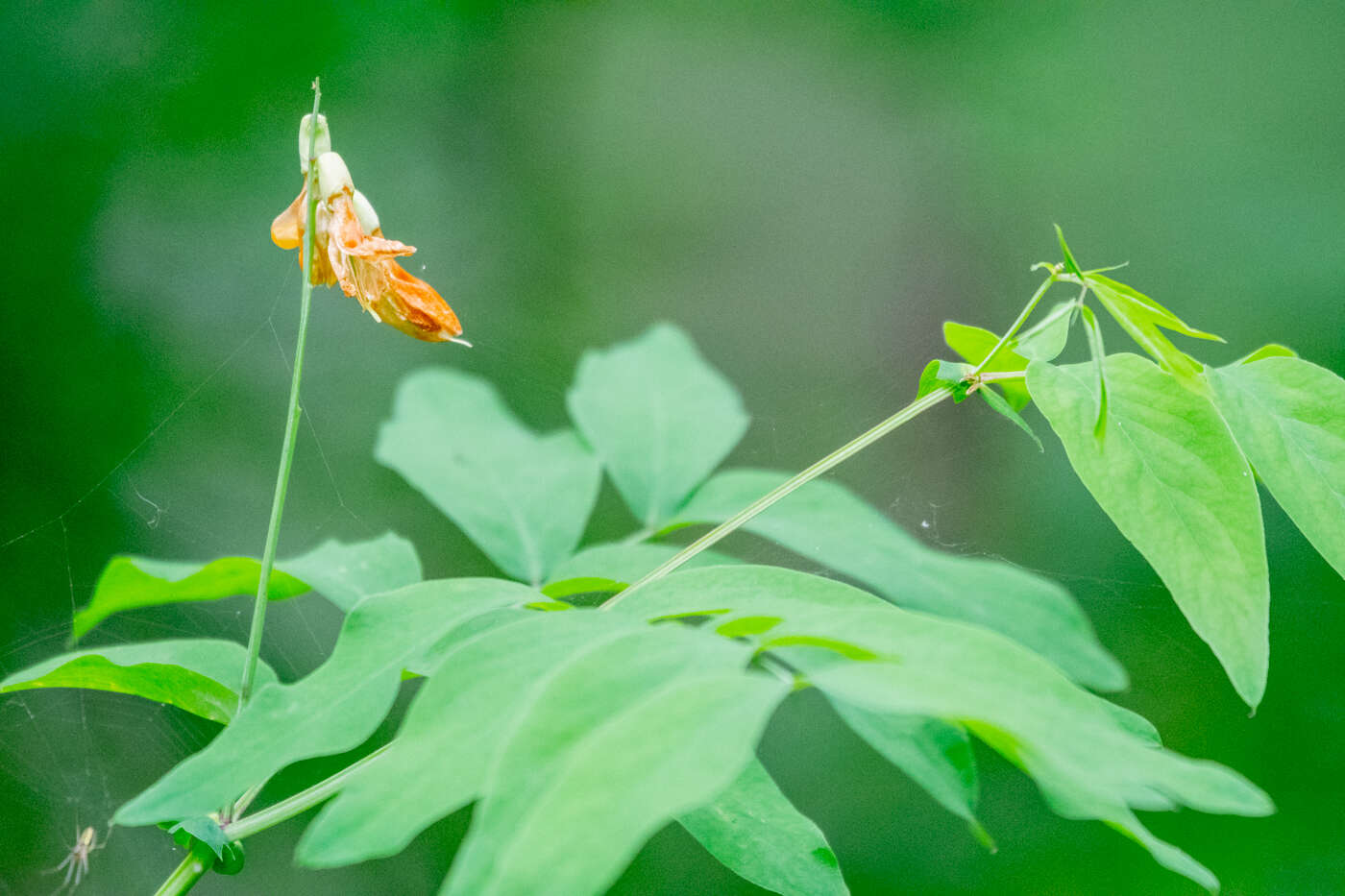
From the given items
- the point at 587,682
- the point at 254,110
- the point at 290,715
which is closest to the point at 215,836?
the point at 290,715

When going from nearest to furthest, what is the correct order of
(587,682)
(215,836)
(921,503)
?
(587,682) → (215,836) → (921,503)

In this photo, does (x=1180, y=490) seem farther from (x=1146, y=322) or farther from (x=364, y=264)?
(x=364, y=264)

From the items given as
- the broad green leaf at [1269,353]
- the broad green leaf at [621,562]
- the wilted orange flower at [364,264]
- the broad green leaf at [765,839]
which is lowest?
the broad green leaf at [765,839]

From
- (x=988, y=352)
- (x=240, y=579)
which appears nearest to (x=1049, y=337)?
(x=988, y=352)

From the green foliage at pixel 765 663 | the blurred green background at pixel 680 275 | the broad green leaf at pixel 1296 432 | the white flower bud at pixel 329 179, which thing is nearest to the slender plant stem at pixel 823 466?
the green foliage at pixel 765 663

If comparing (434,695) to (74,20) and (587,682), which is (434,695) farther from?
(74,20)

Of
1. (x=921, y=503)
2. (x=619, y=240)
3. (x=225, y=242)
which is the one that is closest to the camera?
(x=921, y=503)

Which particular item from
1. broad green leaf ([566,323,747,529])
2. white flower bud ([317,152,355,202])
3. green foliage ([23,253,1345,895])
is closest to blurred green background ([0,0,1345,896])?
broad green leaf ([566,323,747,529])

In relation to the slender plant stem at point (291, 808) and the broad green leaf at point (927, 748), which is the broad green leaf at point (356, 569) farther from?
the broad green leaf at point (927, 748)
